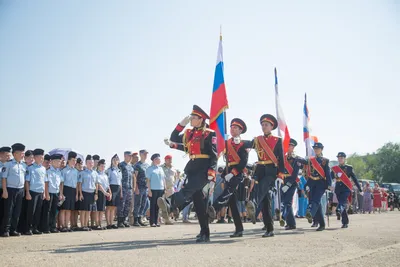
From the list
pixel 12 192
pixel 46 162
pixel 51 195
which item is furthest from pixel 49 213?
pixel 12 192

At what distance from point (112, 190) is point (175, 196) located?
627cm

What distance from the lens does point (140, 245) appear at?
8.64 meters

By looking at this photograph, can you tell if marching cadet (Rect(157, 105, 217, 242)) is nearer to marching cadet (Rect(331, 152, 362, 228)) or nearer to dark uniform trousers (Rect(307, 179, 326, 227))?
dark uniform trousers (Rect(307, 179, 326, 227))

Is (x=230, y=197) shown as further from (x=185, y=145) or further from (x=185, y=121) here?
(x=185, y=121)

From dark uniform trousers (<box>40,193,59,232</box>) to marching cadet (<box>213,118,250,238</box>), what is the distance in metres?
4.99

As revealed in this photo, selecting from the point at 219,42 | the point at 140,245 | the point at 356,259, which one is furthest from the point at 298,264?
the point at 219,42

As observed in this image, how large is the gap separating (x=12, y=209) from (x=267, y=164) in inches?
234

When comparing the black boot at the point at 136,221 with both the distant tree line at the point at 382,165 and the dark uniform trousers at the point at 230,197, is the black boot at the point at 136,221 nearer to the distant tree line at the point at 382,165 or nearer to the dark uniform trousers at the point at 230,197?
the dark uniform trousers at the point at 230,197

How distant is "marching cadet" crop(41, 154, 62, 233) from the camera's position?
12656 mm

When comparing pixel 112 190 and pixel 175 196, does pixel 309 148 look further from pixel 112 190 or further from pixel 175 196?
pixel 175 196

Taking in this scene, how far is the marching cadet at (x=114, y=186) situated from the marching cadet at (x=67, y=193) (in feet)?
4.63

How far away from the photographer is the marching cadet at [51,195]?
12656mm

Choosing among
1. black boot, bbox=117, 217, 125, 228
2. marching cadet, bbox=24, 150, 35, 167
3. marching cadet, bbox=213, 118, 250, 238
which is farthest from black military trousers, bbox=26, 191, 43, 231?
marching cadet, bbox=213, 118, 250, 238

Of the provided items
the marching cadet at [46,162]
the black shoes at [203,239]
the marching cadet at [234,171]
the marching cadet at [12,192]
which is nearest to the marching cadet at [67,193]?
the marching cadet at [46,162]
